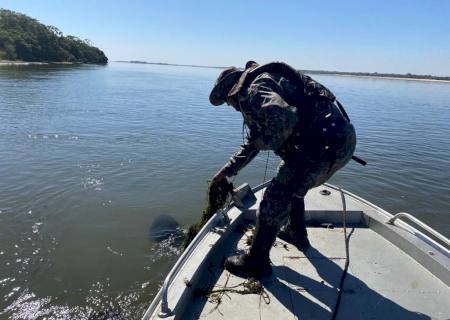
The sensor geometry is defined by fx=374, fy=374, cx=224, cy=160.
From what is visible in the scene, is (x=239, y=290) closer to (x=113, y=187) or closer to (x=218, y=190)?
(x=218, y=190)

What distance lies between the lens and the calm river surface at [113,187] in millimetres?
5102

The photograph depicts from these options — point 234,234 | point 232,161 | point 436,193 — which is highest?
point 232,161

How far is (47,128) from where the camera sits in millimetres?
Answer: 13820

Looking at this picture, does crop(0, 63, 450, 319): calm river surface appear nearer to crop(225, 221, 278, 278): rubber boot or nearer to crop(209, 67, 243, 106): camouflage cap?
crop(225, 221, 278, 278): rubber boot

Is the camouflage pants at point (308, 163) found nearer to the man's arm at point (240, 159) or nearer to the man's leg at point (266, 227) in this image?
the man's leg at point (266, 227)

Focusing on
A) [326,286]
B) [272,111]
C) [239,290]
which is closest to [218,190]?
[239,290]

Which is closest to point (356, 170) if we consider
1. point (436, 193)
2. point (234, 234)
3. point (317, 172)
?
point (436, 193)

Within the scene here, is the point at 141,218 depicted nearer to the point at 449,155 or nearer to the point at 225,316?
the point at 225,316

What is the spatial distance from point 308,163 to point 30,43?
3514 inches

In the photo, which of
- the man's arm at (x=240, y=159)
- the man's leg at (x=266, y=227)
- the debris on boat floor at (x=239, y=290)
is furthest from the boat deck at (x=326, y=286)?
the man's arm at (x=240, y=159)

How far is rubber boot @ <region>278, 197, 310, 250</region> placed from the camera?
4.17 meters

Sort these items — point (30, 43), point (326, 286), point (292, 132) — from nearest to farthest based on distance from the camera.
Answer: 1. point (292, 132)
2. point (326, 286)
3. point (30, 43)

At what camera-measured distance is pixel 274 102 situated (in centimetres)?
289

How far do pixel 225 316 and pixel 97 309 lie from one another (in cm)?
229
